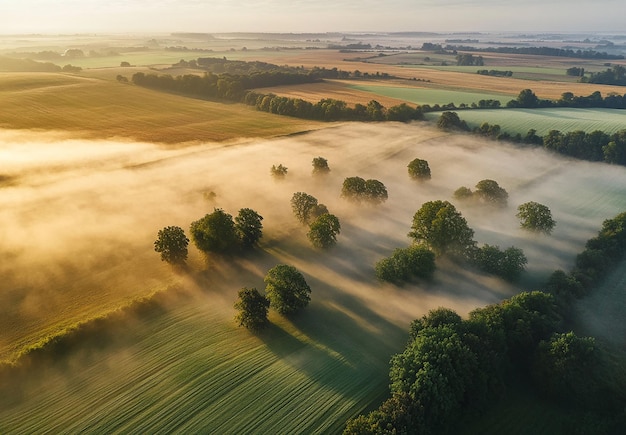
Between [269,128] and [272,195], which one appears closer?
[272,195]

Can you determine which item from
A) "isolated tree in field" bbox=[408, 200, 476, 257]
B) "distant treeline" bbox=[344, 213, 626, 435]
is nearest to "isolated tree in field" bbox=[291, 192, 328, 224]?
"isolated tree in field" bbox=[408, 200, 476, 257]

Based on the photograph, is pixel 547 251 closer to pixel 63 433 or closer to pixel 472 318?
pixel 472 318

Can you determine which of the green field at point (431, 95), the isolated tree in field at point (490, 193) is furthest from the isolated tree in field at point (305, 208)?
the green field at point (431, 95)

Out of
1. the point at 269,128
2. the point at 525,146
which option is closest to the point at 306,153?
the point at 269,128

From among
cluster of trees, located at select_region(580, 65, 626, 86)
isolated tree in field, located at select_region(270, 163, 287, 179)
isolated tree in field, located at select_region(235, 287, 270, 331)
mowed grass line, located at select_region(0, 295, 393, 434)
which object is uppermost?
cluster of trees, located at select_region(580, 65, 626, 86)

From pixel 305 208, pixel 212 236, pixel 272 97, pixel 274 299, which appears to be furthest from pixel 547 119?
pixel 274 299

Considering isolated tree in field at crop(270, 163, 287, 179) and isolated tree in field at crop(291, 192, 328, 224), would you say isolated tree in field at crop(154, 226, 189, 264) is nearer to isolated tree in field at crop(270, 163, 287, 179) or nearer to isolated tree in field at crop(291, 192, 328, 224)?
isolated tree in field at crop(291, 192, 328, 224)
